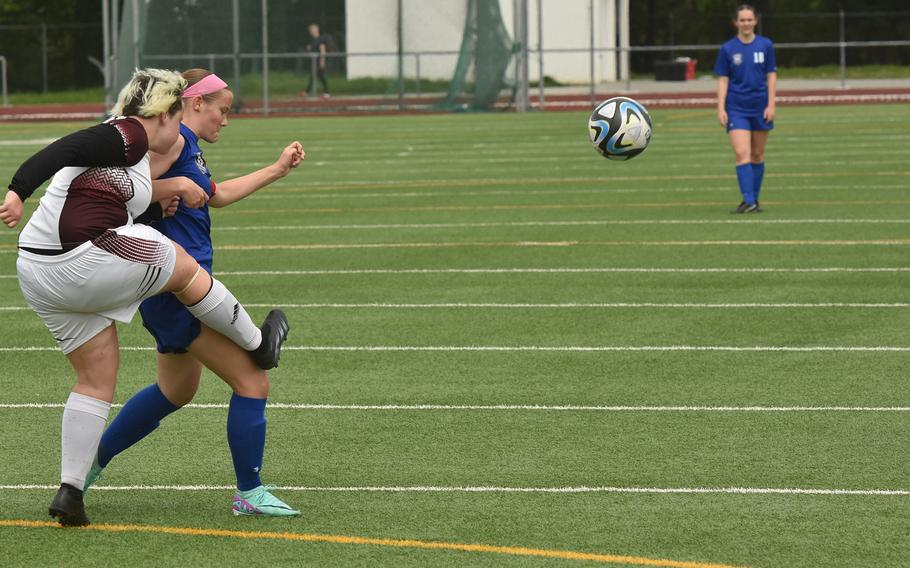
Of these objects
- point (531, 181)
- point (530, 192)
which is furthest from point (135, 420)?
point (531, 181)

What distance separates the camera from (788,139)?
25938mm

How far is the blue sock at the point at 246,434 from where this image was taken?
5906 millimetres

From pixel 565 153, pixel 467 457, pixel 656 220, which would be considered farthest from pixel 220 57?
pixel 467 457

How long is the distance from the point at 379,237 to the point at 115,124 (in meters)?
9.37

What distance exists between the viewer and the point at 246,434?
19.4ft

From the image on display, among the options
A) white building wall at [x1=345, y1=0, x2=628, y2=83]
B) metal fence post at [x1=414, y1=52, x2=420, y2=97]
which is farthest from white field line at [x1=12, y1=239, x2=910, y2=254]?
metal fence post at [x1=414, y1=52, x2=420, y2=97]

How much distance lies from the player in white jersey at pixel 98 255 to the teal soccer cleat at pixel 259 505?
1.88 feet

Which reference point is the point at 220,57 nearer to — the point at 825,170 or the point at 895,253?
the point at 825,170

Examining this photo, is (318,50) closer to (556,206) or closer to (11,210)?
(556,206)

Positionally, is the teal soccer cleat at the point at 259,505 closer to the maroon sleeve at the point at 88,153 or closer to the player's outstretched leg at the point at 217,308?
the player's outstretched leg at the point at 217,308

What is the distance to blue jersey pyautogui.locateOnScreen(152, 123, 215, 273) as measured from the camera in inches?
235

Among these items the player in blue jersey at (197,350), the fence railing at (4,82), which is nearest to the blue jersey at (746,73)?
the player in blue jersey at (197,350)

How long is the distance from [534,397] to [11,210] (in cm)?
341

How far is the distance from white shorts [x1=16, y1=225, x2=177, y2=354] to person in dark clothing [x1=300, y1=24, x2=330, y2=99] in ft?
101
